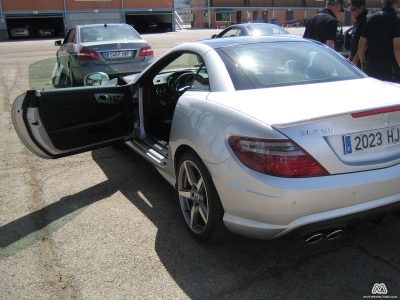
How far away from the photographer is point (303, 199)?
2445 mm

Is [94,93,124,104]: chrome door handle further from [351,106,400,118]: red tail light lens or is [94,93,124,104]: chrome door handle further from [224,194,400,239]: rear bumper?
[351,106,400,118]: red tail light lens

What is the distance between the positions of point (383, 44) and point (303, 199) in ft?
11.2

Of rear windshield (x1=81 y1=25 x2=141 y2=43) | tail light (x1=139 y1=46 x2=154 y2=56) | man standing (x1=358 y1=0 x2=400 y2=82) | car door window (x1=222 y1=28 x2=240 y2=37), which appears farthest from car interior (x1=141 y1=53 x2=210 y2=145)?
car door window (x1=222 y1=28 x2=240 y2=37)

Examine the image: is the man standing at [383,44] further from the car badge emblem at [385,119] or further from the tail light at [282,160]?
the tail light at [282,160]

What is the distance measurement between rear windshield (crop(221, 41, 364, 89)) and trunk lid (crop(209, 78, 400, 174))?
10.9 inches

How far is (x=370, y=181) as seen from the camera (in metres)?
2.56

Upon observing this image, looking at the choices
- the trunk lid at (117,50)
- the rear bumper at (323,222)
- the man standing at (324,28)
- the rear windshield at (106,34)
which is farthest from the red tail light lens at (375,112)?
the rear windshield at (106,34)

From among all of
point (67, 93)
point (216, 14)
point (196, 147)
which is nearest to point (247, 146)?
point (196, 147)

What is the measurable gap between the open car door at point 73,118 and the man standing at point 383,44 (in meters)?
2.90

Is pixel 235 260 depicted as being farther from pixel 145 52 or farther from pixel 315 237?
pixel 145 52

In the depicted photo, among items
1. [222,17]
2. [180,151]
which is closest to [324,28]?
[180,151]

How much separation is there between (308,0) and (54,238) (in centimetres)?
7524

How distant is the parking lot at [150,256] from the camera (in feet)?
8.97

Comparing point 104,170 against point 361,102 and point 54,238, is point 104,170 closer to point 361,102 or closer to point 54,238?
point 54,238
